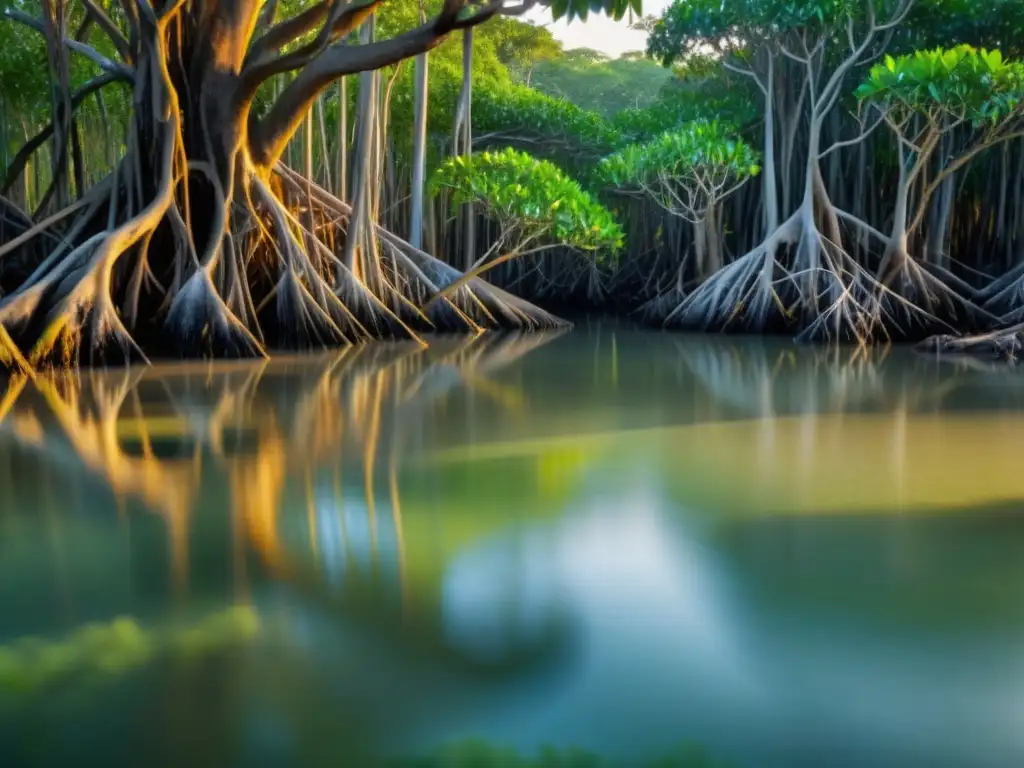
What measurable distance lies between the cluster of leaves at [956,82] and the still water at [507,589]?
4.80 metres

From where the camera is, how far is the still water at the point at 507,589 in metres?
1.66

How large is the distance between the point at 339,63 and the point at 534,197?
2487mm

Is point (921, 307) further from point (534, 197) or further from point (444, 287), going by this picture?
point (444, 287)

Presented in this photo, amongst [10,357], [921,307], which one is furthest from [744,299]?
[10,357]

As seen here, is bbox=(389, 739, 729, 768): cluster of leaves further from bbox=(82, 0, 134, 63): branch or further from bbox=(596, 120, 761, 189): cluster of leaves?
bbox=(596, 120, 761, 189): cluster of leaves

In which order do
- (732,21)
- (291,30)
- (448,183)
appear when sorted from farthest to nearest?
(732,21) < (448,183) < (291,30)

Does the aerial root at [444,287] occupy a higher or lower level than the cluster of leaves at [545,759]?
higher

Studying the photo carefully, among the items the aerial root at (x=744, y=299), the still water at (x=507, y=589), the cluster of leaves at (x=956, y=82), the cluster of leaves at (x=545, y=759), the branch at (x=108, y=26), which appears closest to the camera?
the cluster of leaves at (x=545, y=759)

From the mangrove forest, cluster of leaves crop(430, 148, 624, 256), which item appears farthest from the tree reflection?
cluster of leaves crop(430, 148, 624, 256)

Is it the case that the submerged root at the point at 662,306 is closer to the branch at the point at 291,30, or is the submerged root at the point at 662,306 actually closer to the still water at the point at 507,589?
the branch at the point at 291,30

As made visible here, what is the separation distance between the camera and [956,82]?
337 inches

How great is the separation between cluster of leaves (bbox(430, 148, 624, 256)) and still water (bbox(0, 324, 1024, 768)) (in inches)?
205

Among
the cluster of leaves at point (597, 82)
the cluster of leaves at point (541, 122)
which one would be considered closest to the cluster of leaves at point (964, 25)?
the cluster of leaves at point (541, 122)

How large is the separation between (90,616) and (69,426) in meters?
2.43
